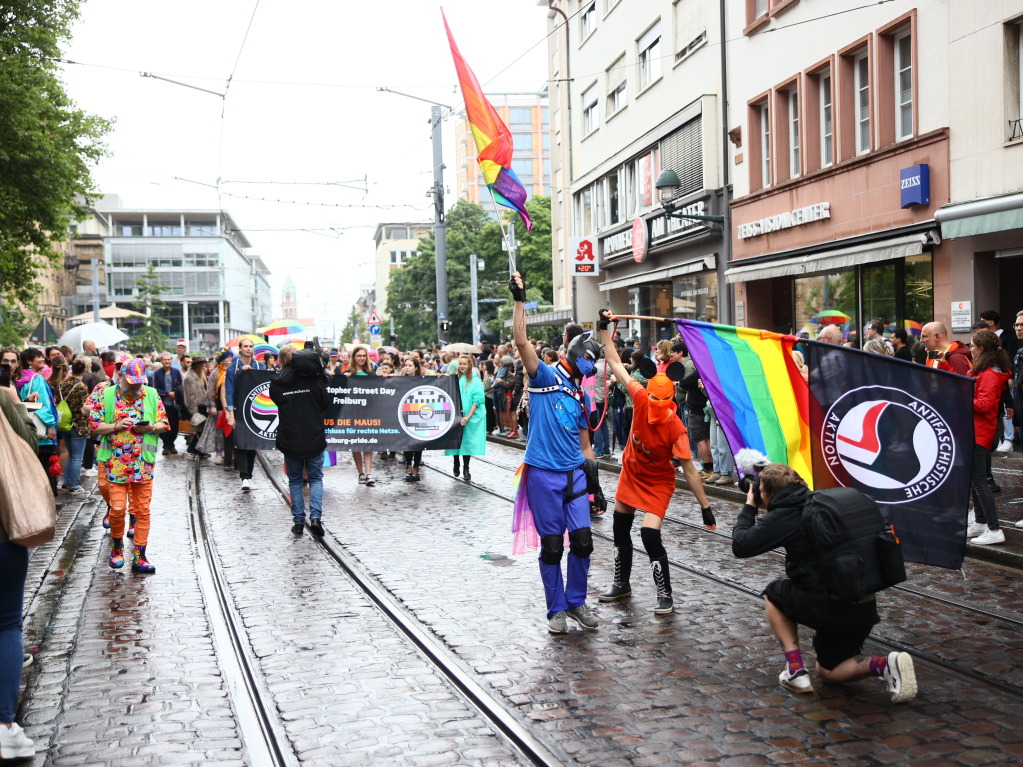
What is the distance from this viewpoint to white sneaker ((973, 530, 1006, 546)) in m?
8.66

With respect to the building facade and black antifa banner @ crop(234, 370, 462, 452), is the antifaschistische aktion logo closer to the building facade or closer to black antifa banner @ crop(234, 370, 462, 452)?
black antifa banner @ crop(234, 370, 462, 452)

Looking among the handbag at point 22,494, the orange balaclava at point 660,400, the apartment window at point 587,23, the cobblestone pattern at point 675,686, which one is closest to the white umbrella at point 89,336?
the apartment window at point 587,23

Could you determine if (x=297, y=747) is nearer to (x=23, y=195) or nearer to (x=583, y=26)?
(x=23, y=195)

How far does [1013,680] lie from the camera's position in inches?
216

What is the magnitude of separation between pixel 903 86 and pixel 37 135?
21.1 m

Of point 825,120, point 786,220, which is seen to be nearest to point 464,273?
point 786,220

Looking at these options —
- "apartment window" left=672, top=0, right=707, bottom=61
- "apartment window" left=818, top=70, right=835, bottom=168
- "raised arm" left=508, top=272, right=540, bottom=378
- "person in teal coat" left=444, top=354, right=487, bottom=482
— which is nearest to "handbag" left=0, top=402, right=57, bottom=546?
"raised arm" left=508, top=272, right=540, bottom=378

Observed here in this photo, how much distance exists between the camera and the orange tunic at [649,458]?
279 inches

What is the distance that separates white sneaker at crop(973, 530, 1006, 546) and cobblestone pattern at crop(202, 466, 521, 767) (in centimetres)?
494

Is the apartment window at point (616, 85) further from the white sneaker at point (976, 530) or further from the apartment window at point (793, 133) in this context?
the white sneaker at point (976, 530)

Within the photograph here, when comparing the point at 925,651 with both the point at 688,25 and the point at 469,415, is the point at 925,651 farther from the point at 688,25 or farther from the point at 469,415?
the point at 688,25

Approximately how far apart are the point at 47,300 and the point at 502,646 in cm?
8219

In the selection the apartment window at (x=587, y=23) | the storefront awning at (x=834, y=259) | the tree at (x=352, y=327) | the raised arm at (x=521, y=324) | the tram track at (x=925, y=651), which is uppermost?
the apartment window at (x=587, y=23)

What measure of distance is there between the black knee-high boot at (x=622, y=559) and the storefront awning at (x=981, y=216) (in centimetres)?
877
